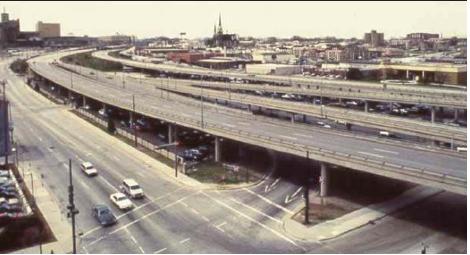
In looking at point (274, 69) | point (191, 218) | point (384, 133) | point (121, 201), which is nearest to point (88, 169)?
point (121, 201)

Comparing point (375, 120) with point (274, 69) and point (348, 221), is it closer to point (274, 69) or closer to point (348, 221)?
point (348, 221)

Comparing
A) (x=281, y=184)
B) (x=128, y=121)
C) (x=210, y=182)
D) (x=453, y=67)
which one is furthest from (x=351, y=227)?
(x=453, y=67)

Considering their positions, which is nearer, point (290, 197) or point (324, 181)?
point (324, 181)

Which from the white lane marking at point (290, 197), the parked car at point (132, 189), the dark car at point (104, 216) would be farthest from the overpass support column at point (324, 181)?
the dark car at point (104, 216)

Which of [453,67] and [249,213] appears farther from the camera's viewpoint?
[453,67]

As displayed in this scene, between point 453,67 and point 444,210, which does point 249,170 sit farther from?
point 453,67

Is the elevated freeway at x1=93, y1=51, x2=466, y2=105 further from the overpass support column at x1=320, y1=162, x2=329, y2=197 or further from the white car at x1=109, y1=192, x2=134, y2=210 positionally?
the white car at x1=109, y1=192, x2=134, y2=210

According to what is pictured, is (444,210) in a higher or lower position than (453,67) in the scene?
lower
